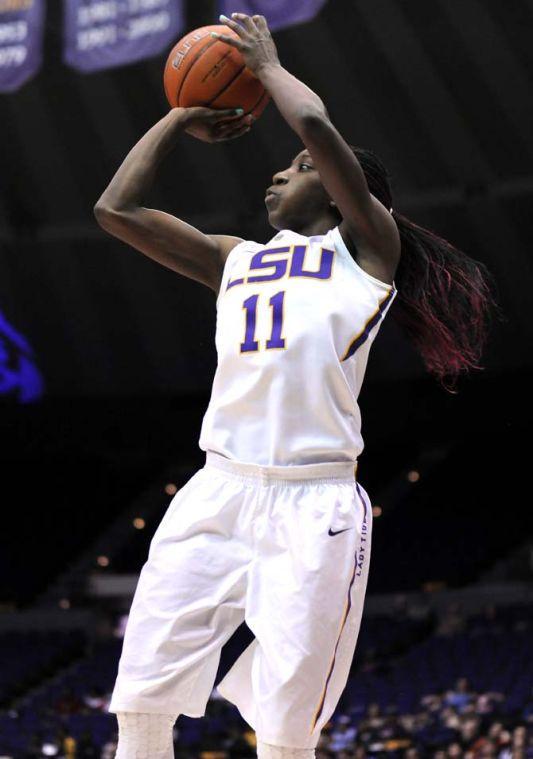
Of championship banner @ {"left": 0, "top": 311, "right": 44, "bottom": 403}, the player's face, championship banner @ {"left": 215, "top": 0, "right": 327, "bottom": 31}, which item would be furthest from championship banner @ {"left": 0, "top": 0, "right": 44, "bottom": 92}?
the player's face

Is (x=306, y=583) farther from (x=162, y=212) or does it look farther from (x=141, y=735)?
(x=162, y=212)

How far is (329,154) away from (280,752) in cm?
162

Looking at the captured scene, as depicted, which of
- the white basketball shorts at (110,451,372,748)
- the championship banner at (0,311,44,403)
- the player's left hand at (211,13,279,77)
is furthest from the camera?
the championship banner at (0,311,44,403)

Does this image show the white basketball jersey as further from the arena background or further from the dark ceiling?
the dark ceiling

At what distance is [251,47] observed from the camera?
356 cm

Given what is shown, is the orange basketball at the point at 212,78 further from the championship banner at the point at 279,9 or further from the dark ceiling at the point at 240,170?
the dark ceiling at the point at 240,170

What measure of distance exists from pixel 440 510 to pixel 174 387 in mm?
6158

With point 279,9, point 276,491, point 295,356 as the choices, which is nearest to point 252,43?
point 295,356

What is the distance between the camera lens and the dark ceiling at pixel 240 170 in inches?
514

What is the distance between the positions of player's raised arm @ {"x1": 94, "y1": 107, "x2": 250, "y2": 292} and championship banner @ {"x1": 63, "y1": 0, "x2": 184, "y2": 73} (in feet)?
30.9

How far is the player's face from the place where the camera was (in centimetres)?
365

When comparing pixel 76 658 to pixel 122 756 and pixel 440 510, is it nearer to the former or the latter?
pixel 440 510

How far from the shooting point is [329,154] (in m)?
3.34

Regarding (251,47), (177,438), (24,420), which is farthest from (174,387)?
(251,47)
